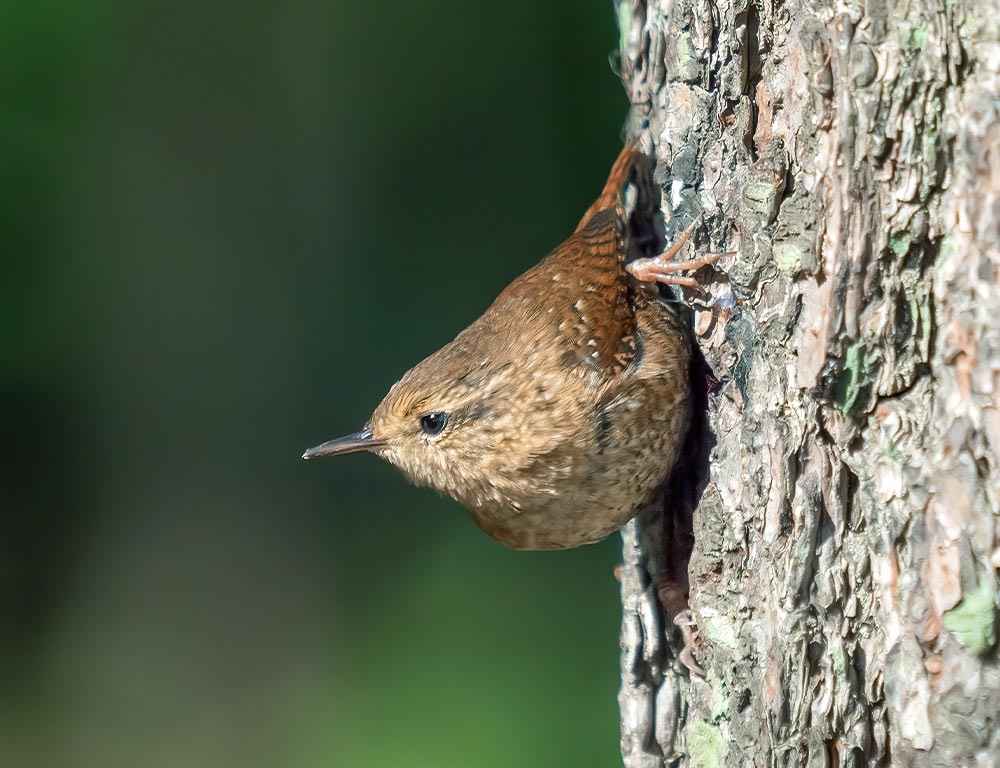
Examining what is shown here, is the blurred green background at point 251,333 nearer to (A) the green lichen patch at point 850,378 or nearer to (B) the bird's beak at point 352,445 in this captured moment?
(B) the bird's beak at point 352,445

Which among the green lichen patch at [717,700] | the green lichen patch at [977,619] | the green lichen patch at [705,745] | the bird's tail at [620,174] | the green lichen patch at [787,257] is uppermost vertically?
the bird's tail at [620,174]

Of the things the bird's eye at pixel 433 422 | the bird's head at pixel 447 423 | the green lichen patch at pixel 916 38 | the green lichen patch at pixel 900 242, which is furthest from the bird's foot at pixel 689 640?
the green lichen patch at pixel 916 38

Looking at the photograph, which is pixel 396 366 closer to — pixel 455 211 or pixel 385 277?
pixel 385 277

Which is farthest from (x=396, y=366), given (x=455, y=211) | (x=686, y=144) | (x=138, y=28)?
(x=686, y=144)

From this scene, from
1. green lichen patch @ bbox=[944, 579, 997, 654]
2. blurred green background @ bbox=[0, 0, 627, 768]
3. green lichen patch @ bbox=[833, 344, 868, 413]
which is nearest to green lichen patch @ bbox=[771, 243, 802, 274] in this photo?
green lichen patch @ bbox=[833, 344, 868, 413]

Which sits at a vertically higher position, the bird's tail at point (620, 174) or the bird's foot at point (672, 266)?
the bird's tail at point (620, 174)
